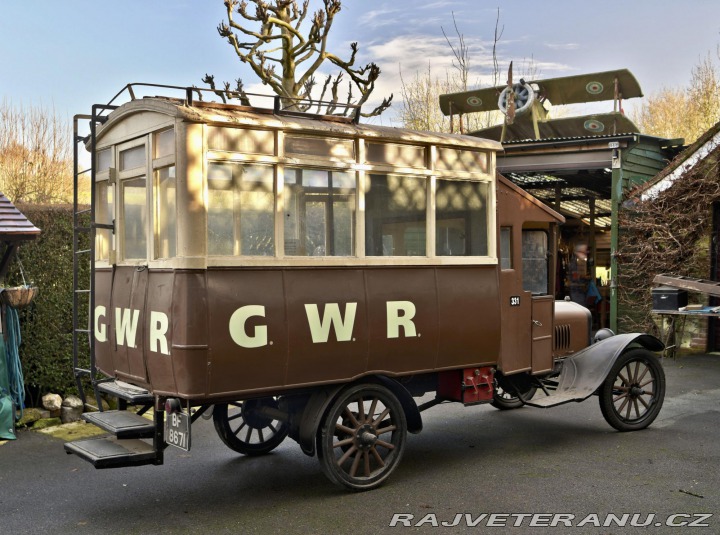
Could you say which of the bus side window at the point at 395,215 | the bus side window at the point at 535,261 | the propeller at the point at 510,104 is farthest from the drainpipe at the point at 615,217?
the bus side window at the point at 395,215

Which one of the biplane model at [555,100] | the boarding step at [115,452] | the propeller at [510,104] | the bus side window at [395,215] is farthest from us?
the propeller at [510,104]

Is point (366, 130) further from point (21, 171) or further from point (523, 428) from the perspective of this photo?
point (21, 171)

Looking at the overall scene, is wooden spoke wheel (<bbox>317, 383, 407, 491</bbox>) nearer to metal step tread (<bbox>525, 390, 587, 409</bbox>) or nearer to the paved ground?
the paved ground

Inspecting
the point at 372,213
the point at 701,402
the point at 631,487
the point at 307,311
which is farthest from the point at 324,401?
the point at 701,402

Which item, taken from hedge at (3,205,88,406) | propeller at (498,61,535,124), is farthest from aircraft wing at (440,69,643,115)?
hedge at (3,205,88,406)

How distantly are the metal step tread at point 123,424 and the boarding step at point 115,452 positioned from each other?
8cm

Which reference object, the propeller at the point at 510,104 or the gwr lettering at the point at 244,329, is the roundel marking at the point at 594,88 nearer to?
the propeller at the point at 510,104

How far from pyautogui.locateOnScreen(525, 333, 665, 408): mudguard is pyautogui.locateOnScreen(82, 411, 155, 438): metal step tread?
11.2ft

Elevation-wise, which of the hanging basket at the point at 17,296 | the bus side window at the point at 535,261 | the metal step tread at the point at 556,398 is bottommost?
the metal step tread at the point at 556,398

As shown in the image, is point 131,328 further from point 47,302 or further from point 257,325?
point 47,302

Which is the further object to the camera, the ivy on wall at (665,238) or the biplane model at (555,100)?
the biplane model at (555,100)

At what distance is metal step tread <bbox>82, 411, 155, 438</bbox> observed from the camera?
17.1 ft

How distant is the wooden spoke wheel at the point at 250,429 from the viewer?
6.38 m

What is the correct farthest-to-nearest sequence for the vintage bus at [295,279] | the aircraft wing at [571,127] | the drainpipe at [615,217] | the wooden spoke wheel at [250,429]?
the aircraft wing at [571,127], the drainpipe at [615,217], the wooden spoke wheel at [250,429], the vintage bus at [295,279]
